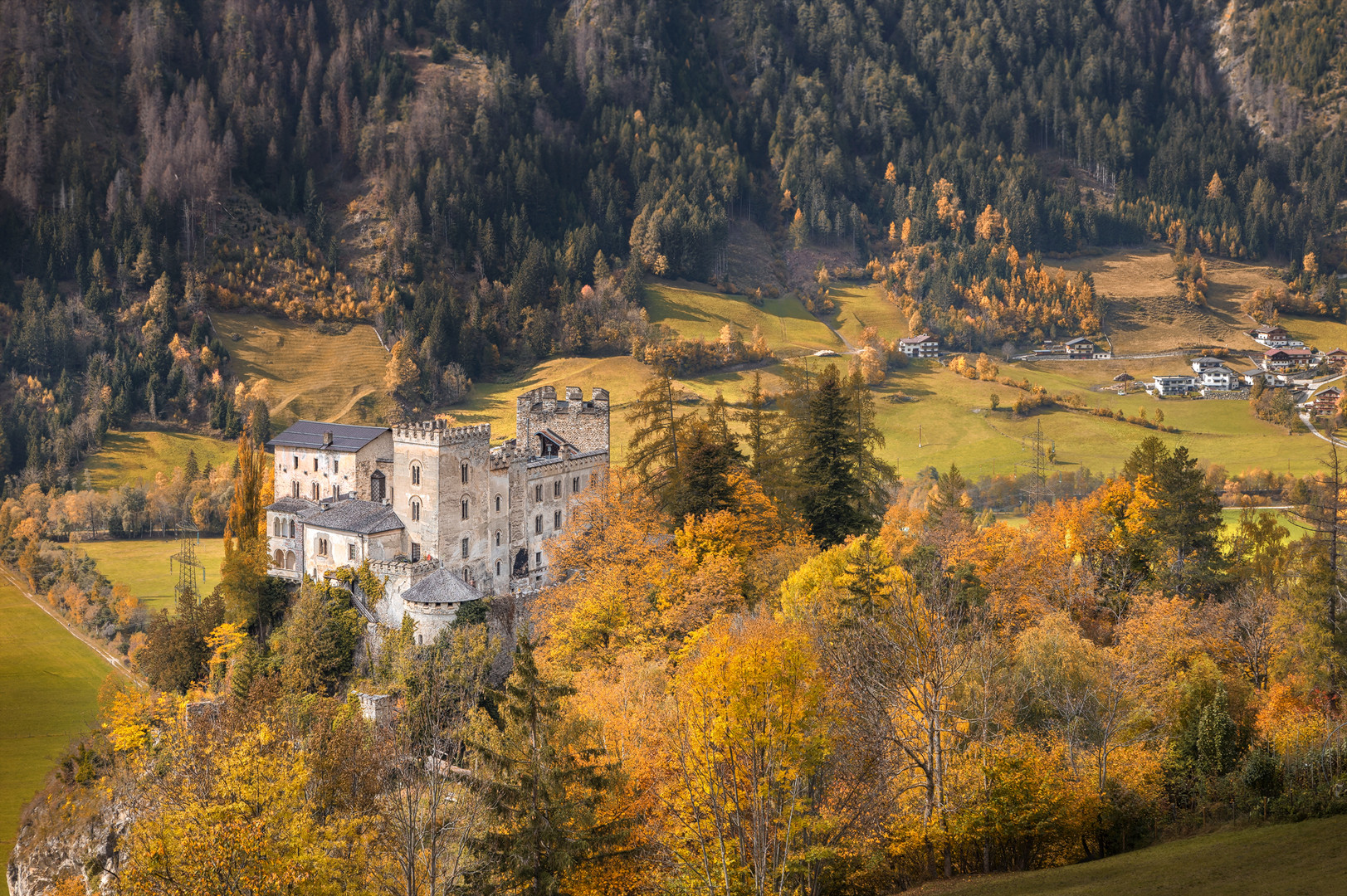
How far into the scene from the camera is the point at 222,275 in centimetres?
18550

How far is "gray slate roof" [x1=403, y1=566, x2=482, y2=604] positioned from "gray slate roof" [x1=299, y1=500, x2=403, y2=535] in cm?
534

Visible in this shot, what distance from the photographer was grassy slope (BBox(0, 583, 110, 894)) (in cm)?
8688

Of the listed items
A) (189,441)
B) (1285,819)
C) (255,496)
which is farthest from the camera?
(189,441)

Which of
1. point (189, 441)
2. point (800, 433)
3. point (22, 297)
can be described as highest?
point (800, 433)

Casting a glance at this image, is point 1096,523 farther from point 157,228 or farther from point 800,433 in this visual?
point 157,228

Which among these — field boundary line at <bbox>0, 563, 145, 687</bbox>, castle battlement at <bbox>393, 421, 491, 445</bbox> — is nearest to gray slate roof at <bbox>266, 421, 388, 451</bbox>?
castle battlement at <bbox>393, 421, 491, 445</bbox>

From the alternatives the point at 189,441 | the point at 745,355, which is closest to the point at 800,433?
the point at 189,441

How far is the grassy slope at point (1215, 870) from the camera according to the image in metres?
34.0

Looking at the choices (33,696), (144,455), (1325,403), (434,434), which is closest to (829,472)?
(434,434)

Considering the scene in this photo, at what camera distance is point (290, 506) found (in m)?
77.4

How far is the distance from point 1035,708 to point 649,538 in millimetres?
27372

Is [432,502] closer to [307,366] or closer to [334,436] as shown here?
[334,436]

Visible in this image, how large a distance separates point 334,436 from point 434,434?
11687 millimetres

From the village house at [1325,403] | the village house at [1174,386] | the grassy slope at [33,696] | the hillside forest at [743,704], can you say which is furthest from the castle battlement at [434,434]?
the village house at [1325,403]
